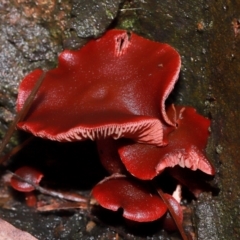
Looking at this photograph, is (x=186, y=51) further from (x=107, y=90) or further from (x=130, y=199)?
(x=130, y=199)

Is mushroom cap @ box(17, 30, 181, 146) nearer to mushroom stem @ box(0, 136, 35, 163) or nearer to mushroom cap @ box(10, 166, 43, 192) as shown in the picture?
mushroom stem @ box(0, 136, 35, 163)

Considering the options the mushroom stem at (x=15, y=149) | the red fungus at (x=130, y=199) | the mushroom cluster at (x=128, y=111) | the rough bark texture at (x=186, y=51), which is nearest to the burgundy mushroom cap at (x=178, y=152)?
the mushroom cluster at (x=128, y=111)

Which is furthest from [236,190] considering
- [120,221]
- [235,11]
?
[235,11]

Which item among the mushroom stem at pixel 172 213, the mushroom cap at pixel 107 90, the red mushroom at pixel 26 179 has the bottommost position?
the red mushroom at pixel 26 179

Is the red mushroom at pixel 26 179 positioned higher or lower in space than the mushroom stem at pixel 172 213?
lower

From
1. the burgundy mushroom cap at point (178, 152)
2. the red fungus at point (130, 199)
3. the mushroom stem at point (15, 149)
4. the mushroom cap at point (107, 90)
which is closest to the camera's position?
the mushroom cap at point (107, 90)

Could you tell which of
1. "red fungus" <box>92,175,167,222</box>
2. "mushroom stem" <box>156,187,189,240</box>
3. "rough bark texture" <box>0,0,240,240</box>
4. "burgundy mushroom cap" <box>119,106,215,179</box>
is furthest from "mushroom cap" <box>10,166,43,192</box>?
"mushroom stem" <box>156,187,189,240</box>

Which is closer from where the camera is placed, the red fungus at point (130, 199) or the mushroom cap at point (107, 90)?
the mushroom cap at point (107, 90)

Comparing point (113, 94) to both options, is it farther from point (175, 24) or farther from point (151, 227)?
point (151, 227)

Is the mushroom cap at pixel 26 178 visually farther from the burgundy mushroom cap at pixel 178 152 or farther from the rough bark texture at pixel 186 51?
the burgundy mushroom cap at pixel 178 152
